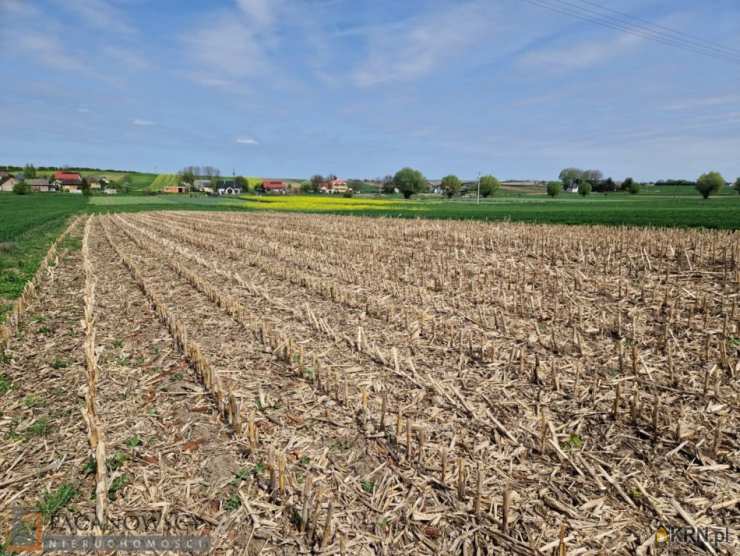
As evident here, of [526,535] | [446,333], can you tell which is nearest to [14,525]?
[526,535]

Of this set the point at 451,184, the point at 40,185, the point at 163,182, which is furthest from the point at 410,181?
the point at 40,185

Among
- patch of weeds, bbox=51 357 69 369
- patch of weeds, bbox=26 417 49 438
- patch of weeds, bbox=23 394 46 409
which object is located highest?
patch of weeds, bbox=51 357 69 369

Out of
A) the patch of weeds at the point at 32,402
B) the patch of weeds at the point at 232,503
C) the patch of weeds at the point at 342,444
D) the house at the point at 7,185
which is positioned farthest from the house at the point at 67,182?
the patch of weeds at the point at 232,503

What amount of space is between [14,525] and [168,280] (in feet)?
36.7

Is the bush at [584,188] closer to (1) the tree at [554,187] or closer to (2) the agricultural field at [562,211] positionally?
(1) the tree at [554,187]

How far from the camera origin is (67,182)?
495 feet

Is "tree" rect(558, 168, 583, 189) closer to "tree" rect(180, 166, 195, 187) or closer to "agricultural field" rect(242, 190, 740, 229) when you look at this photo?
"agricultural field" rect(242, 190, 740, 229)

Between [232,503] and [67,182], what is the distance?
588 ft

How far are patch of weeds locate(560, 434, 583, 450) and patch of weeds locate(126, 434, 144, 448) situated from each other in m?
4.70

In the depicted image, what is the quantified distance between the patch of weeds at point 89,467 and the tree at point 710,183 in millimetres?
131452

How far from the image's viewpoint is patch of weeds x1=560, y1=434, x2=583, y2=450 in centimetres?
507

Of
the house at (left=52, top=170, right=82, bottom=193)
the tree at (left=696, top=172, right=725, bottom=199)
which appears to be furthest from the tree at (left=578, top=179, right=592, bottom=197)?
the house at (left=52, top=170, right=82, bottom=193)

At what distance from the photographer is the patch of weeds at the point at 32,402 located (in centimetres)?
608

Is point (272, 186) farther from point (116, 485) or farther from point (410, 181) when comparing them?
point (116, 485)
